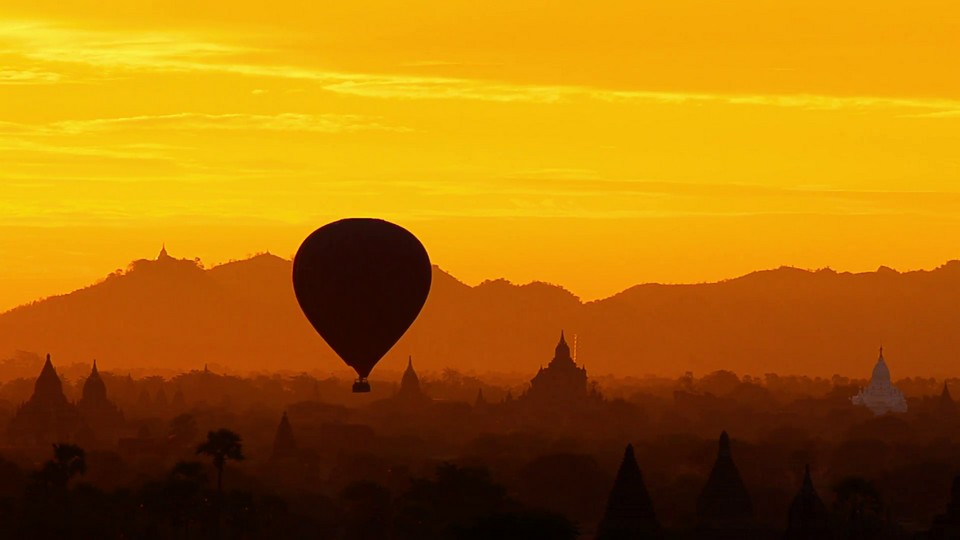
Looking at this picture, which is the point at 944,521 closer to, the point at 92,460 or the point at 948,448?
the point at 92,460

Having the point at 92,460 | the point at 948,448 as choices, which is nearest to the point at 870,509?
the point at 92,460

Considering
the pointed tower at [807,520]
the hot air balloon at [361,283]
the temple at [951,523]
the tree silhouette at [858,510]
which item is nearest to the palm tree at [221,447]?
the hot air balloon at [361,283]

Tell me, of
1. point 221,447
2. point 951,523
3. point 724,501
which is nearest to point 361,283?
point 724,501

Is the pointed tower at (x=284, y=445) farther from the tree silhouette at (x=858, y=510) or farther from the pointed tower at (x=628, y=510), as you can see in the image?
the pointed tower at (x=628, y=510)

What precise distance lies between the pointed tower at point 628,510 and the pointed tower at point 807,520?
464 cm

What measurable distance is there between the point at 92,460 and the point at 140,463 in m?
7.87

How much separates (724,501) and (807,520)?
341 inches

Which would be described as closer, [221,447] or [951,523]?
[951,523]

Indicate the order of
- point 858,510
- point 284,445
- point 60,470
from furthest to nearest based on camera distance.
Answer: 1. point 284,445
2. point 60,470
3. point 858,510

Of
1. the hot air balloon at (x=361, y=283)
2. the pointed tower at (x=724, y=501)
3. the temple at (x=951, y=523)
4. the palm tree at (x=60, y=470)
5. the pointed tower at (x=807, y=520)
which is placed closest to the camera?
the pointed tower at (x=807, y=520)

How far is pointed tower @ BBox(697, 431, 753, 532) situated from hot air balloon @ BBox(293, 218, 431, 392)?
1256 centimetres

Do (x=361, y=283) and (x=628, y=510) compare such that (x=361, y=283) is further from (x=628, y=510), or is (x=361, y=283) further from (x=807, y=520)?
(x=807, y=520)

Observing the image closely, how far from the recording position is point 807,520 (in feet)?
291

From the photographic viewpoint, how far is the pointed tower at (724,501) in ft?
318
